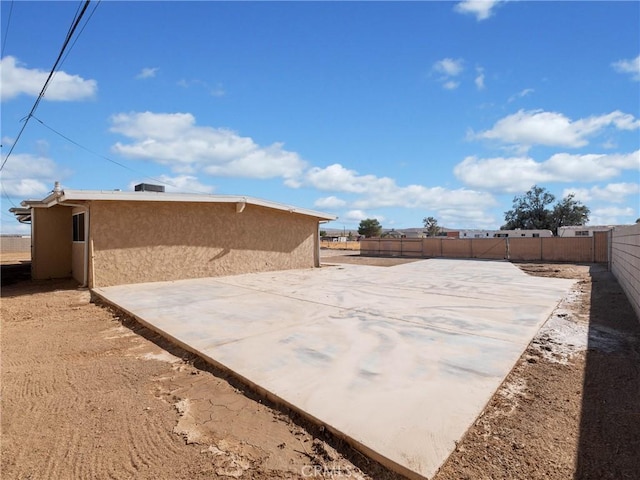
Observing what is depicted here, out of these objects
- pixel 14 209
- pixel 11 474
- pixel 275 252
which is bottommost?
pixel 11 474

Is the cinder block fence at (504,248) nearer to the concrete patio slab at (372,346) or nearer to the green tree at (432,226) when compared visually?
the concrete patio slab at (372,346)

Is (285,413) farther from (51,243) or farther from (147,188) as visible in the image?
(51,243)

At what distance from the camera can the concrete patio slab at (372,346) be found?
290 cm

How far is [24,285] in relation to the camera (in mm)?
11367

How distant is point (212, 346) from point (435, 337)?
10.1 feet

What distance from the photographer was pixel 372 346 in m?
4.84

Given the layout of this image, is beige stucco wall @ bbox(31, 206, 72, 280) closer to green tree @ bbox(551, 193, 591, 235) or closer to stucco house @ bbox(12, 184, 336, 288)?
stucco house @ bbox(12, 184, 336, 288)

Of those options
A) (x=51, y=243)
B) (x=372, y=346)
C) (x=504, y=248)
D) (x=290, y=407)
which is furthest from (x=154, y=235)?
(x=504, y=248)

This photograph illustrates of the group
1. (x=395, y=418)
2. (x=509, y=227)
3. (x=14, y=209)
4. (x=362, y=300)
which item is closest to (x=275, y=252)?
(x=362, y=300)

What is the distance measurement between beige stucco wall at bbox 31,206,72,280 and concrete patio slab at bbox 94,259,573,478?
4713mm

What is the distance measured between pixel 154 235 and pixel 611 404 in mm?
11439

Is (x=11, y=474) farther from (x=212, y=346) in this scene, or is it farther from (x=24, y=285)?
(x=24, y=285)

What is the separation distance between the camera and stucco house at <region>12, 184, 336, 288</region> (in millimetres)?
10516

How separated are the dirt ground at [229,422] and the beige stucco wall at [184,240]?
19.0ft
